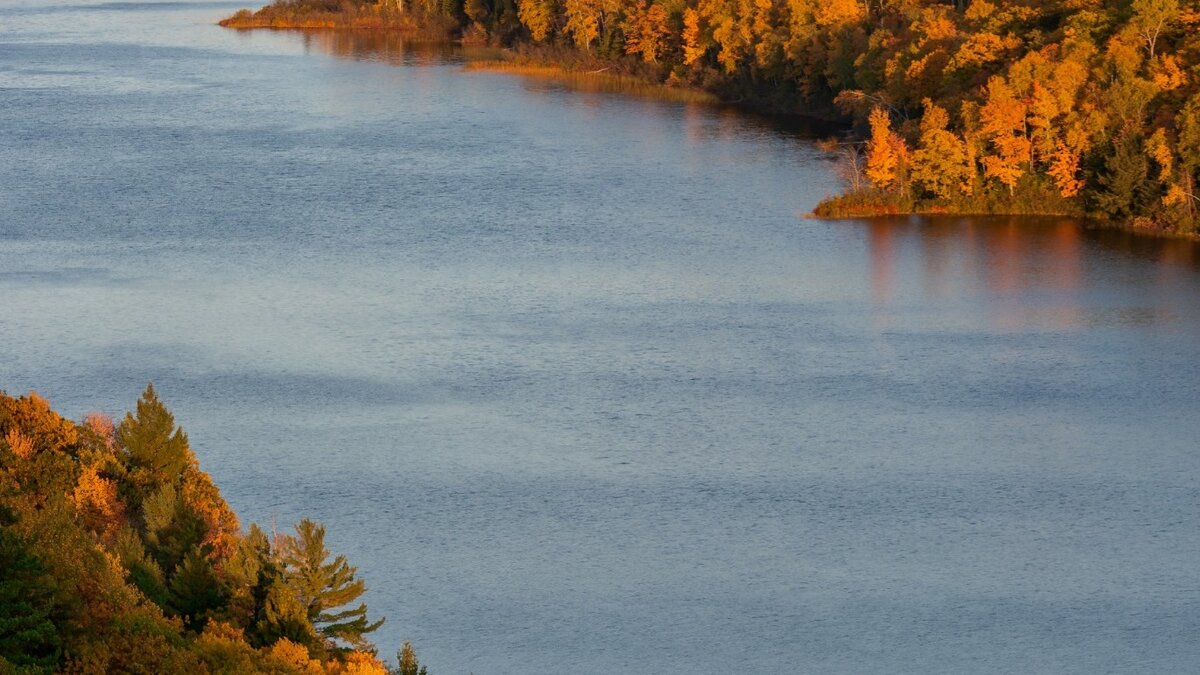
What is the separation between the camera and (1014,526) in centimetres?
4062

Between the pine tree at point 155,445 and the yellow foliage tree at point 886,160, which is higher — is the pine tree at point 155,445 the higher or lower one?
the lower one

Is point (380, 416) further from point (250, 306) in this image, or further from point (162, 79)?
point (162, 79)

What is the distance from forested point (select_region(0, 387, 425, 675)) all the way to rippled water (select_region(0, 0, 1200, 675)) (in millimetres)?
3248

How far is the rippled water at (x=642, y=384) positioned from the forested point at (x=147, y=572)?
10.7ft

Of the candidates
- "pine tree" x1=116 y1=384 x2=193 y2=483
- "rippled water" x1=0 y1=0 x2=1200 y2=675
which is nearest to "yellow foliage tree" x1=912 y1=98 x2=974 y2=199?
"rippled water" x1=0 y1=0 x2=1200 y2=675

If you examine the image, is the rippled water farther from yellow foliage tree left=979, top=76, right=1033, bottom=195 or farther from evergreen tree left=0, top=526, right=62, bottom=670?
evergreen tree left=0, top=526, right=62, bottom=670

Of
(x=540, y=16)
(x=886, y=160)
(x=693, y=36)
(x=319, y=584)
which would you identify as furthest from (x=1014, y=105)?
(x=540, y=16)

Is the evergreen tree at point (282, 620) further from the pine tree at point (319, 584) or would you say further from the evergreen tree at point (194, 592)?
the evergreen tree at point (194, 592)

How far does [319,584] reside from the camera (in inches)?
1188

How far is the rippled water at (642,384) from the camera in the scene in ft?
119

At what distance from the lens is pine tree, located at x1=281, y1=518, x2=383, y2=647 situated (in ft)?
99.0

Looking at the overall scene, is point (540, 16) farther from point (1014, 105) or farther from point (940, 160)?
point (1014, 105)

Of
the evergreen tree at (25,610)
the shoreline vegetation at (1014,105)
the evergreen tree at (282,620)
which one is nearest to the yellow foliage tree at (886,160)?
the shoreline vegetation at (1014,105)

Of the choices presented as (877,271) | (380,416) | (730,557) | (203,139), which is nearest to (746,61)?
(203,139)
